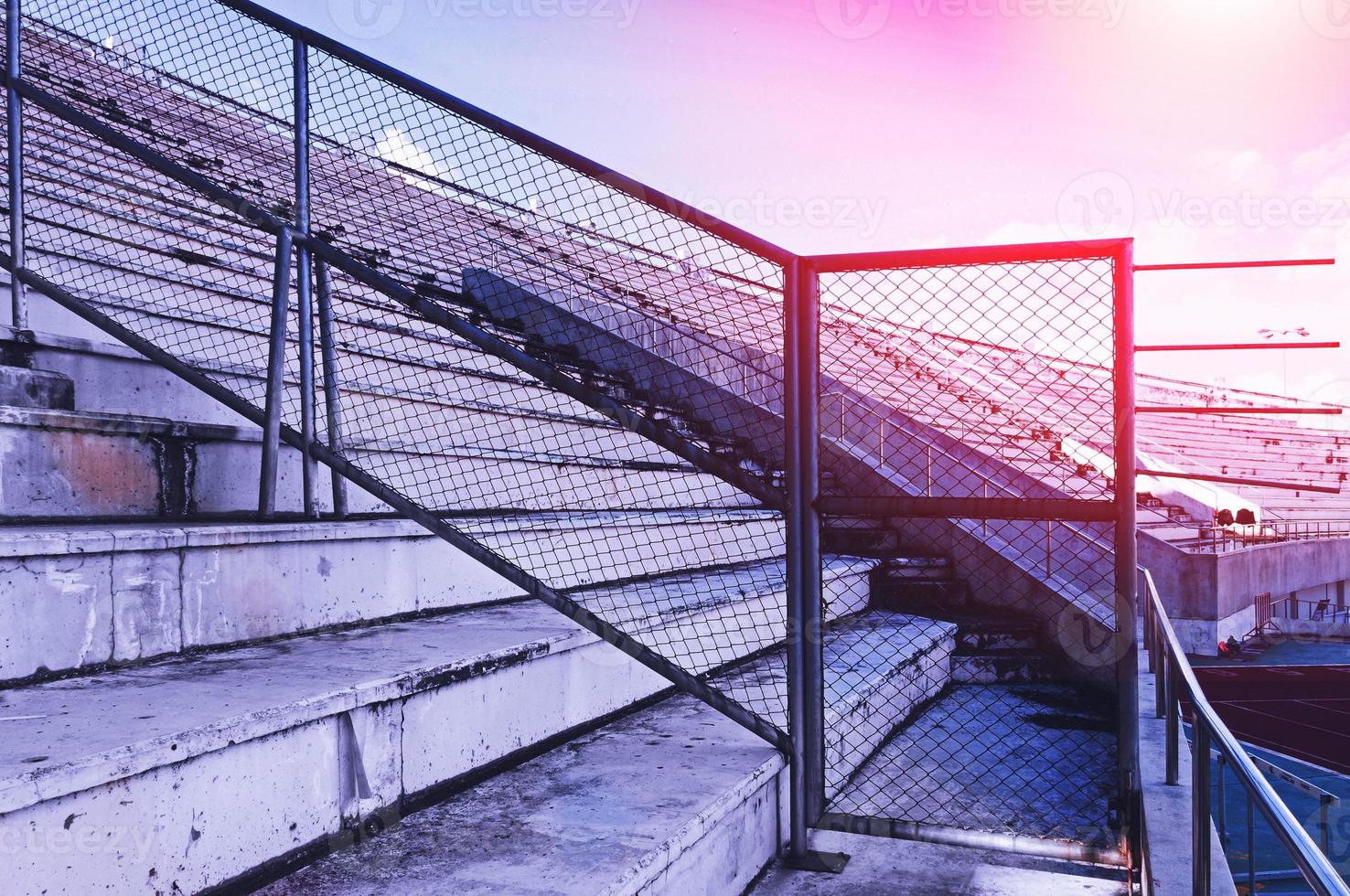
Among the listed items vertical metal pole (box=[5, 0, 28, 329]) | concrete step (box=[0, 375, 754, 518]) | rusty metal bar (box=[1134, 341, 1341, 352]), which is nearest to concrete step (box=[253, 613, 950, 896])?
concrete step (box=[0, 375, 754, 518])

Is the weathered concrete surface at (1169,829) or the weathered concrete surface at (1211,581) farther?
the weathered concrete surface at (1211,581)

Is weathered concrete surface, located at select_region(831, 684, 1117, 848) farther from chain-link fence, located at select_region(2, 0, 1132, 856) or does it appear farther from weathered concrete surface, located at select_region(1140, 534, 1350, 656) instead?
weathered concrete surface, located at select_region(1140, 534, 1350, 656)

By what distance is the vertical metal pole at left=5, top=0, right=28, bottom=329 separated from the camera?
2617 mm

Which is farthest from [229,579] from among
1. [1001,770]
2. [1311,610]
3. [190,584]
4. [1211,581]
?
[1311,610]

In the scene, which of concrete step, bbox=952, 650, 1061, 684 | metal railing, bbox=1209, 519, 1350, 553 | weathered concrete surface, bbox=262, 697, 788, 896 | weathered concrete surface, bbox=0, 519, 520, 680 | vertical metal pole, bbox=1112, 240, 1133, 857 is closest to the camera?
weathered concrete surface, bbox=262, 697, 788, 896

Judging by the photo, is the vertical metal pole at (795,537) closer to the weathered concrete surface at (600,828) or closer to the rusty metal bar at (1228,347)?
the weathered concrete surface at (600,828)

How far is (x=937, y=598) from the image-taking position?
15.8 ft

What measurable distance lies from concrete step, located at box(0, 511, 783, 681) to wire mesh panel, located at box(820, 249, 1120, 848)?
1.06m

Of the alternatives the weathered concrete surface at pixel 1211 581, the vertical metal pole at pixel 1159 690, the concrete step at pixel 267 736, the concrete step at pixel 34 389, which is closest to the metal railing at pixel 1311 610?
the weathered concrete surface at pixel 1211 581

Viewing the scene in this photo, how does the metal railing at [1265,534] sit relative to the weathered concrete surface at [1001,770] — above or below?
below

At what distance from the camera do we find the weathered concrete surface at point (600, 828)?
148 cm

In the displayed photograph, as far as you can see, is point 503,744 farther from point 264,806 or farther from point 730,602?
point 730,602

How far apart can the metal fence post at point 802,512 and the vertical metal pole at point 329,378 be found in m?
1.25

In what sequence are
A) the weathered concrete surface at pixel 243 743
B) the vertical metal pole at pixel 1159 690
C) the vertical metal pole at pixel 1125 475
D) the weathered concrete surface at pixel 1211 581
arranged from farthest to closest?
the weathered concrete surface at pixel 1211 581, the vertical metal pole at pixel 1159 690, the vertical metal pole at pixel 1125 475, the weathered concrete surface at pixel 243 743
